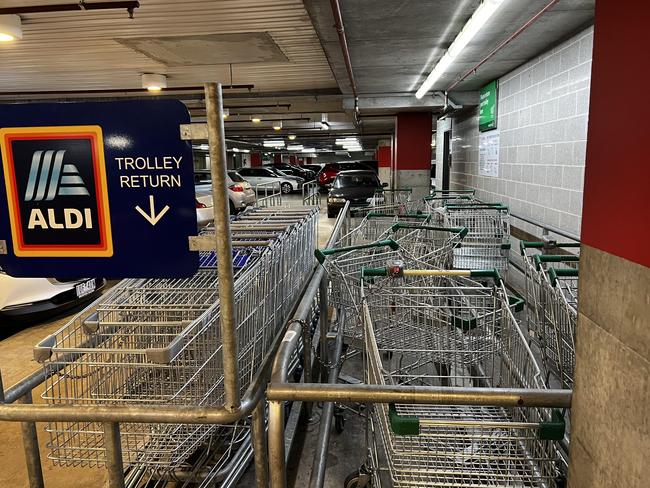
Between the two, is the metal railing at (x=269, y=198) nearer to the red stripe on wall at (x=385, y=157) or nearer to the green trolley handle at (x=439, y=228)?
the green trolley handle at (x=439, y=228)

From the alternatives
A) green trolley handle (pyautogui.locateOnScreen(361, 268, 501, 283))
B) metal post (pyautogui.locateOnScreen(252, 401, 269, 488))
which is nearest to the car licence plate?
Result: green trolley handle (pyautogui.locateOnScreen(361, 268, 501, 283))

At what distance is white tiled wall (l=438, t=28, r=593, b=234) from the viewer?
520 cm

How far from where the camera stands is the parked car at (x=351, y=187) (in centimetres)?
1391

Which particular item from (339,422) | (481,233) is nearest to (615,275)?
(339,422)

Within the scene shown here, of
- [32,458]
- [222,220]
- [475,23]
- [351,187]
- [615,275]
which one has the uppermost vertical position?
[475,23]

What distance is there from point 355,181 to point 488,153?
569 centimetres

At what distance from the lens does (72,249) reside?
1404mm

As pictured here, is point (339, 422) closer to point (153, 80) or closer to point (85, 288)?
point (85, 288)

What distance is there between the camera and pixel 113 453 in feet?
4.93

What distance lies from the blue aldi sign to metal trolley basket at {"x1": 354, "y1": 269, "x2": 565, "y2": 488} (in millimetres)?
913

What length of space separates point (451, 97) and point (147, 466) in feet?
29.9

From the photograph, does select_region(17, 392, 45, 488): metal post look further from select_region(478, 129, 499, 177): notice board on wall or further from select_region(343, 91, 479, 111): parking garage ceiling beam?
select_region(343, 91, 479, 111): parking garage ceiling beam

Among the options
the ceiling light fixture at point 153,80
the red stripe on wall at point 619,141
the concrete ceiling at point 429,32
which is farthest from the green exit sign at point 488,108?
the red stripe on wall at point 619,141

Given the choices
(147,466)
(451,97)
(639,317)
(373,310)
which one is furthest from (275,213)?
(451,97)
